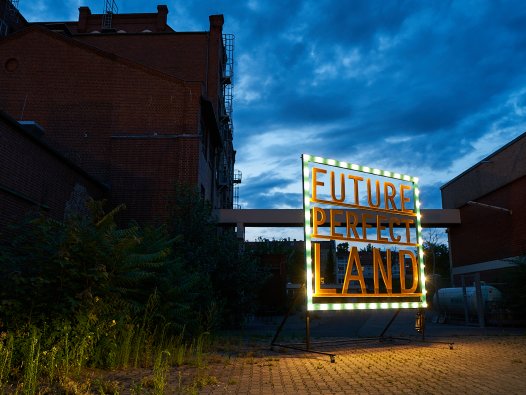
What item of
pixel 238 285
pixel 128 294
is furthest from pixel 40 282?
pixel 238 285

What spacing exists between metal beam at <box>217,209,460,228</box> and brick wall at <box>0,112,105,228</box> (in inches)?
471

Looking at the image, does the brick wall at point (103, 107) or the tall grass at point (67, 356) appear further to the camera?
the brick wall at point (103, 107)

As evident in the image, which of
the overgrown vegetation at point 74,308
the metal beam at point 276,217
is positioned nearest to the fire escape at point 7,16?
the metal beam at point 276,217

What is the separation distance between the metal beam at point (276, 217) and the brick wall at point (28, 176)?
1196 centimetres

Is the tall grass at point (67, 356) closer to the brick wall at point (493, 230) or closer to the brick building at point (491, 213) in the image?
the brick building at point (491, 213)

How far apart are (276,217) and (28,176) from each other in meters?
17.0

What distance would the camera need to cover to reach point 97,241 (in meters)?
7.54

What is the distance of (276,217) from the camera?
2859 centimetres

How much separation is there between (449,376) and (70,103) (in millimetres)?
20153

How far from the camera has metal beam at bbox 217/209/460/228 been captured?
91.3ft

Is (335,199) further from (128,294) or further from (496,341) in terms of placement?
(496,341)

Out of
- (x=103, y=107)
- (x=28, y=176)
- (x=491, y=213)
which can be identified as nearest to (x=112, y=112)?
(x=103, y=107)

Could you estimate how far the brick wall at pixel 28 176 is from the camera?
1271 centimetres

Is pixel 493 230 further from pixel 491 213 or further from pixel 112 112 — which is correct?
pixel 112 112
